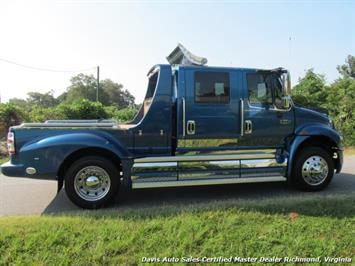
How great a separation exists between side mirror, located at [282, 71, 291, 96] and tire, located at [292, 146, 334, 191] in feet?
3.83

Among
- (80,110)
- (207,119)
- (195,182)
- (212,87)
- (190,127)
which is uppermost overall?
(80,110)

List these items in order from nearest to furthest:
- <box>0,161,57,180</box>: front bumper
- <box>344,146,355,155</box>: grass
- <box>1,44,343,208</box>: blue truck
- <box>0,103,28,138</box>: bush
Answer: <box>0,161,57,180</box>: front bumper → <box>1,44,343,208</box>: blue truck → <box>344,146,355,155</box>: grass → <box>0,103,28,138</box>: bush

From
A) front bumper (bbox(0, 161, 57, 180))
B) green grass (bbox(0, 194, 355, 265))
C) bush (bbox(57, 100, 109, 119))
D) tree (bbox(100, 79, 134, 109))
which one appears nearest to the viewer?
green grass (bbox(0, 194, 355, 265))

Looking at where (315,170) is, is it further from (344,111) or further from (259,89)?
(344,111)

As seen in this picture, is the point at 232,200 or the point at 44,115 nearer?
the point at 232,200

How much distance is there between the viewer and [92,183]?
4941mm

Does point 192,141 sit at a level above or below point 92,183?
above

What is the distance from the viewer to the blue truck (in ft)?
16.0

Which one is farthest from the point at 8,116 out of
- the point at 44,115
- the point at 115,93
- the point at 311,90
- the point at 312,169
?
the point at 115,93

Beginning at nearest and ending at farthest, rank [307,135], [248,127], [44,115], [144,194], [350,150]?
[248,127], [307,135], [144,194], [350,150], [44,115]

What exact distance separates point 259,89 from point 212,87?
0.95 metres

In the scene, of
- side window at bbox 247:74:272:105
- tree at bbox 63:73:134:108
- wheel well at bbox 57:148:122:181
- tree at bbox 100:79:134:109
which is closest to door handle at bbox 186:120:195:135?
side window at bbox 247:74:272:105

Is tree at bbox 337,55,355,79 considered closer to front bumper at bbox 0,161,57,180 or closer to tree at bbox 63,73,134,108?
tree at bbox 63,73,134,108

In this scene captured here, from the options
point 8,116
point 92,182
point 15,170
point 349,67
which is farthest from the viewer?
point 349,67
